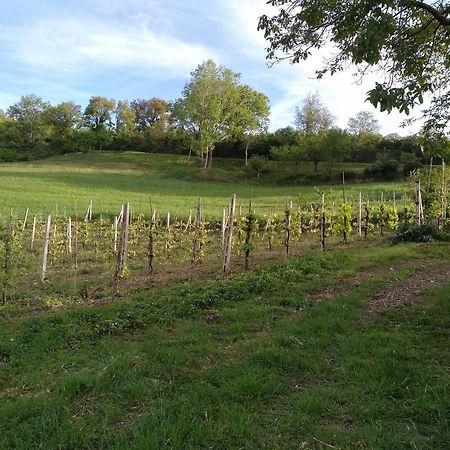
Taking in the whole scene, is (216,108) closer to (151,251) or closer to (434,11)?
(151,251)

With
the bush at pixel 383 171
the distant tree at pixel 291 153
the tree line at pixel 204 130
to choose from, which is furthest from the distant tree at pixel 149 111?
the bush at pixel 383 171

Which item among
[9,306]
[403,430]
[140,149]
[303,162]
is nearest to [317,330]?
[403,430]

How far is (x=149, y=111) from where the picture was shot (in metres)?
96.4

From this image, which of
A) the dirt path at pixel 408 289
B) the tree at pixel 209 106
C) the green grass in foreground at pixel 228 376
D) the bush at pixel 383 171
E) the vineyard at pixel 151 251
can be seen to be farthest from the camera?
the tree at pixel 209 106

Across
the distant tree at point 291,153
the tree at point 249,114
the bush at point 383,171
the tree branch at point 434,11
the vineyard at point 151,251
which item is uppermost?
the tree at point 249,114

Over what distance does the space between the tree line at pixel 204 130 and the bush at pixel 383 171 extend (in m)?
1.77

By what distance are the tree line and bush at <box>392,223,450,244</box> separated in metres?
21.4

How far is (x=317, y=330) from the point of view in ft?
20.9

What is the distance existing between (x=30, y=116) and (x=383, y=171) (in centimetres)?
7068

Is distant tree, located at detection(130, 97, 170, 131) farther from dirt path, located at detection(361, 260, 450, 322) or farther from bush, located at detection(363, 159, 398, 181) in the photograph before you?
dirt path, located at detection(361, 260, 450, 322)

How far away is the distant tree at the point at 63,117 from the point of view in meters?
89.2

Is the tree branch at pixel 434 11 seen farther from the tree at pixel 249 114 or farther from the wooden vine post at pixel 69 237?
the tree at pixel 249 114

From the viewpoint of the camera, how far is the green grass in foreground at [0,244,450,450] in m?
3.83

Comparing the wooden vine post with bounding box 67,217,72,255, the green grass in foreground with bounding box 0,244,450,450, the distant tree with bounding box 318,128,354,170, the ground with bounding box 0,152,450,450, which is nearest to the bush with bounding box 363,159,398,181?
the distant tree with bounding box 318,128,354,170
